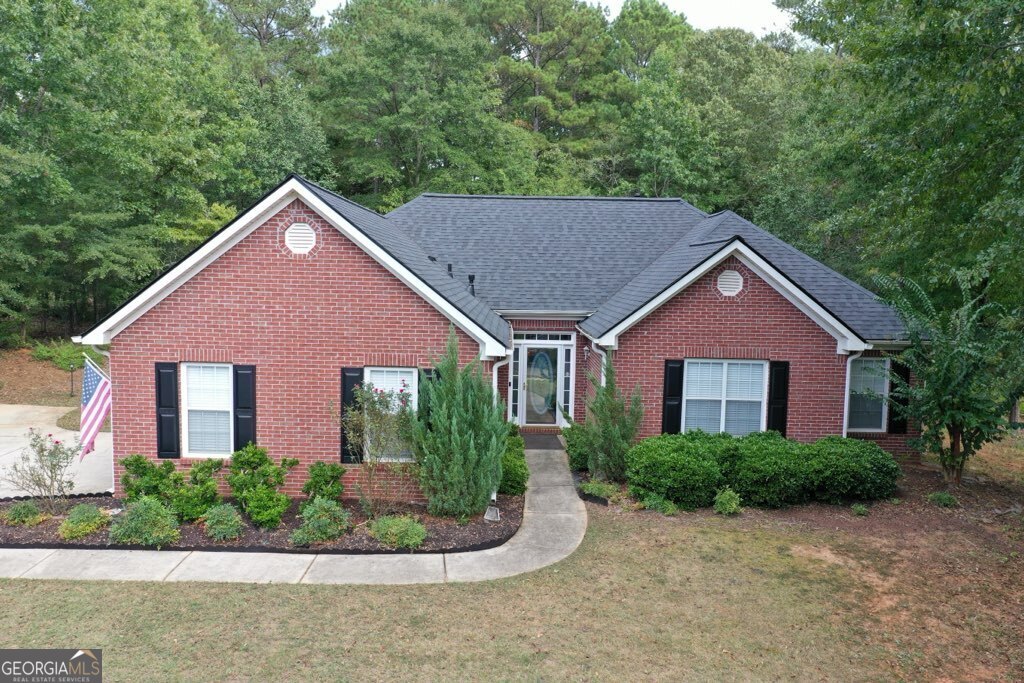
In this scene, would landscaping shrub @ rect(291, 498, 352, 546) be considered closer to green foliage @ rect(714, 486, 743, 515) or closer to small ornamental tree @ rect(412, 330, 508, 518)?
small ornamental tree @ rect(412, 330, 508, 518)

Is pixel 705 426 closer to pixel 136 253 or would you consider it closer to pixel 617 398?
pixel 617 398

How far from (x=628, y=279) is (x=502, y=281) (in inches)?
123

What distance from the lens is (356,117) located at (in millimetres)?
33406

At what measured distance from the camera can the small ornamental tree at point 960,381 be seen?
11.4 m

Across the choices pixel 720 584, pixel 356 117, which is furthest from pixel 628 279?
pixel 356 117

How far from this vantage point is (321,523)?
9.62 m

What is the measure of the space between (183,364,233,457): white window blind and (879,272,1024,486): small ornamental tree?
38.5 ft

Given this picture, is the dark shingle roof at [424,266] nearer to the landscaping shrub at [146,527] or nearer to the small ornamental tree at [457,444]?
the small ornamental tree at [457,444]

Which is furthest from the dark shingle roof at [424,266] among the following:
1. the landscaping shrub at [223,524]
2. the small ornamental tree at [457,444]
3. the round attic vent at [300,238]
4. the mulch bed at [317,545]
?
the landscaping shrub at [223,524]

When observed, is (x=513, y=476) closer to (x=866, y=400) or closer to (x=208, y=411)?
(x=208, y=411)

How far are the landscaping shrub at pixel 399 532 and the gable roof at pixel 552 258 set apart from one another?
3092 millimetres

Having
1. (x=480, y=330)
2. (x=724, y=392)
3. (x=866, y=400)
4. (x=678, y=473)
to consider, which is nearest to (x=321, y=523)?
(x=480, y=330)

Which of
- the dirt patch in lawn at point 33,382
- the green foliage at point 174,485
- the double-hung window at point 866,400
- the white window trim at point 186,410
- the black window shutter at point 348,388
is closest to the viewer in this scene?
the green foliage at point 174,485

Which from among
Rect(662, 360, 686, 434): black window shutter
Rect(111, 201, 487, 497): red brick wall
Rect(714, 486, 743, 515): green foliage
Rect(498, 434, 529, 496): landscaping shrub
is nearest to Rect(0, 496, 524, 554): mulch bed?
Rect(498, 434, 529, 496): landscaping shrub
